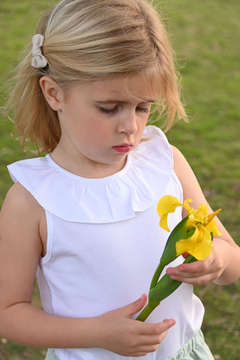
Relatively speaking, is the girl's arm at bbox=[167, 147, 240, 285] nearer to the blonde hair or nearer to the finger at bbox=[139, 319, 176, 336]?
the finger at bbox=[139, 319, 176, 336]

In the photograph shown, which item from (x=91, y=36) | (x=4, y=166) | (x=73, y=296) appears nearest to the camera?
(x=91, y=36)

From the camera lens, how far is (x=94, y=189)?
165 centimetres

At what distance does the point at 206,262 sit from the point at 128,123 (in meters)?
0.54

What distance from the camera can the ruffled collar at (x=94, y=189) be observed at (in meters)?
1.57

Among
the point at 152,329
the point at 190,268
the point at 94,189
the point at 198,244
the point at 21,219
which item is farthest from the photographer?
the point at 94,189

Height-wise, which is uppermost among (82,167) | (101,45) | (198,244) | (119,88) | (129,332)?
(101,45)

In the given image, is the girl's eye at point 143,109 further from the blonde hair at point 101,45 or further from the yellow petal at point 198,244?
the yellow petal at point 198,244

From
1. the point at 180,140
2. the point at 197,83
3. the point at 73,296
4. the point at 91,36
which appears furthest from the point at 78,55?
the point at 197,83

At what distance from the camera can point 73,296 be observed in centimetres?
160

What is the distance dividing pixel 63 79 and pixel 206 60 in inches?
210

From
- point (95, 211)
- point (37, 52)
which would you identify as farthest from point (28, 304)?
point (37, 52)

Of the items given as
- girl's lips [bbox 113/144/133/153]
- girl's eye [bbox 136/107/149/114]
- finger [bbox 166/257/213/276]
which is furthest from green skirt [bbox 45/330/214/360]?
girl's eye [bbox 136/107/149/114]

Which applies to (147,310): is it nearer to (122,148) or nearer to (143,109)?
(122,148)

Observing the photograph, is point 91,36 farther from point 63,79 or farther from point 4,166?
point 4,166
